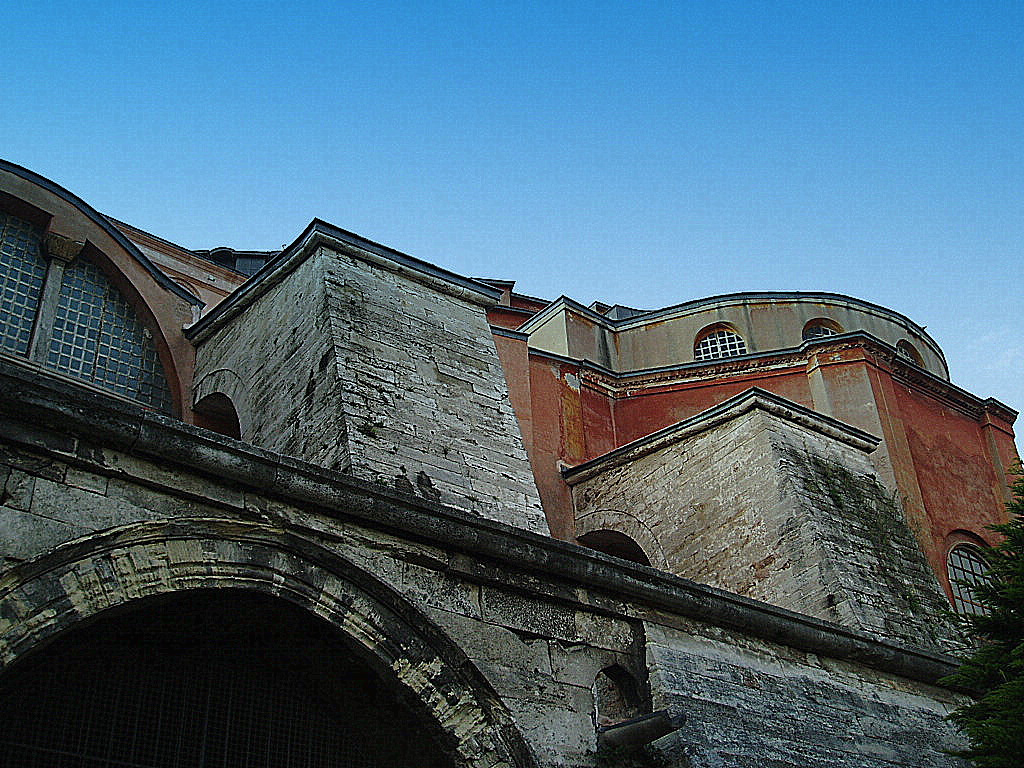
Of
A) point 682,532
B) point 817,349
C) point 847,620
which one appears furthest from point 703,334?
point 847,620

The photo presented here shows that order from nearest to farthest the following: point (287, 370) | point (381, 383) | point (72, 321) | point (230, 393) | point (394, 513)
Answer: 1. point (394, 513)
2. point (381, 383)
3. point (287, 370)
4. point (230, 393)
5. point (72, 321)

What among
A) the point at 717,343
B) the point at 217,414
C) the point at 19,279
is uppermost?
the point at 717,343

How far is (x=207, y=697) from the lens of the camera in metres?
5.52

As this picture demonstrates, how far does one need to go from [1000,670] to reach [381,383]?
14.9ft

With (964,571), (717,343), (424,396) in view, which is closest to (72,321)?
(424,396)

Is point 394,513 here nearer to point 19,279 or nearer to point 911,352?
point 19,279

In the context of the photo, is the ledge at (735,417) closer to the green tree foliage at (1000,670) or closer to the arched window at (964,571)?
the arched window at (964,571)

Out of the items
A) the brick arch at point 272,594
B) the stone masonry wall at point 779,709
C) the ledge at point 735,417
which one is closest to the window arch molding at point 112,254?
the ledge at point 735,417

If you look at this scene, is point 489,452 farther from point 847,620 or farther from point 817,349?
point 817,349

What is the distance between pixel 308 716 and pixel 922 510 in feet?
31.0

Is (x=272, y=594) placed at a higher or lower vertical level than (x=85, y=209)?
lower

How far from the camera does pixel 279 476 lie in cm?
545

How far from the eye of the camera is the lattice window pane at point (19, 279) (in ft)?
29.7

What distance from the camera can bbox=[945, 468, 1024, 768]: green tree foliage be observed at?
6379 millimetres
